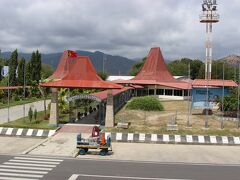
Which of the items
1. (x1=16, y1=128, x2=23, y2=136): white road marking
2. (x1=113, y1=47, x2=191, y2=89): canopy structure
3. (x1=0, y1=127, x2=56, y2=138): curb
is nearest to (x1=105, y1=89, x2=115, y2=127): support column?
(x1=0, y1=127, x2=56, y2=138): curb

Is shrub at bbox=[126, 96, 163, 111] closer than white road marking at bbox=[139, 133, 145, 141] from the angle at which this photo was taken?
No

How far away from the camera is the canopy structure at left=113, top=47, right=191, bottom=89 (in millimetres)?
66850

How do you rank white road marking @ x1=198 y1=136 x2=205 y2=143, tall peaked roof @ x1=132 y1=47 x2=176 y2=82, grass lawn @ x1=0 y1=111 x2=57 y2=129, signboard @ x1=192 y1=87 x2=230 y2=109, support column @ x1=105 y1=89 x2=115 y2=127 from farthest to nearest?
tall peaked roof @ x1=132 y1=47 x2=176 y2=82
signboard @ x1=192 y1=87 x2=230 y2=109
grass lawn @ x1=0 y1=111 x2=57 y2=129
support column @ x1=105 y1=89 x2=115 y2=127
white road marking @ x1=198 y1=136 x2=205 y2=143

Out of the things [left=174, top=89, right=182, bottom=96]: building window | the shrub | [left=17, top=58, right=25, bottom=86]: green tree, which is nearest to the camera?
the shrub

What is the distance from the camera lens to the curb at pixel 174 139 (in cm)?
2447

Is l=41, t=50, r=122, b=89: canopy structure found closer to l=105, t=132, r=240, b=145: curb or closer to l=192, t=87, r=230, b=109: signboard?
l=105, t=132, r=240, b=145: curb

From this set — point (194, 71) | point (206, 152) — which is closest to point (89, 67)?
point (206, 152)

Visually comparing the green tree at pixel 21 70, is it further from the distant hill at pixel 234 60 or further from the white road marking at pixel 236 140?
the white road marking at pixel 236 140

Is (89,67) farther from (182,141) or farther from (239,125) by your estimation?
(239,125)

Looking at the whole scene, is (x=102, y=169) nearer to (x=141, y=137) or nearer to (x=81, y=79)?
(x=141, y=137)

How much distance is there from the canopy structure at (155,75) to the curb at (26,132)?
132 ft

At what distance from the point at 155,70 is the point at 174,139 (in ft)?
154

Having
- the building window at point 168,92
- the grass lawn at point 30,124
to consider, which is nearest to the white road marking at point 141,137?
the grass lawn at point 30,124

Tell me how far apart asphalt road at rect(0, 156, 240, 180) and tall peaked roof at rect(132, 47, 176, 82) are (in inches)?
2014
